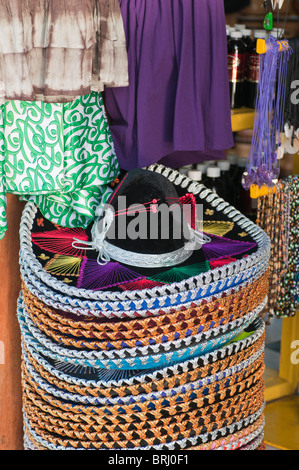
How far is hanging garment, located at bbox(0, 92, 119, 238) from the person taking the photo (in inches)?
47.6

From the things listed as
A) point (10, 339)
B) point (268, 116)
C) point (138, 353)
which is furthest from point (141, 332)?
point (268, 116)

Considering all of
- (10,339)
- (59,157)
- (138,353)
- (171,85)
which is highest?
(171,85)

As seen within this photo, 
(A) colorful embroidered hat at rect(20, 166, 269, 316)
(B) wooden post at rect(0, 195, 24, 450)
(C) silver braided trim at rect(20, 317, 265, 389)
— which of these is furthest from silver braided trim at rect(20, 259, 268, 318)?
(B) wooden post at rect(0, 195, 24, 450)

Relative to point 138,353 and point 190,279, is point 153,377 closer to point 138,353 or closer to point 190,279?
point 138,353

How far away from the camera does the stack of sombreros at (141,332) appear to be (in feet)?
3.67

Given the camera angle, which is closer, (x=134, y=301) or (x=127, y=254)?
(x=134, y=301)

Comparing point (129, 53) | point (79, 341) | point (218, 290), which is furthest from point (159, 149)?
point (79, 341)

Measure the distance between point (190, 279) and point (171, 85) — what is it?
1.43 feet

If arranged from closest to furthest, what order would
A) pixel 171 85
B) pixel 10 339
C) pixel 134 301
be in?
pixel 134 301, pixel 171 85, pixel 10 339

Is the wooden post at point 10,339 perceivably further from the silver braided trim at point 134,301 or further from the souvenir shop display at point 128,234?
the silver braided trim at point 134,301

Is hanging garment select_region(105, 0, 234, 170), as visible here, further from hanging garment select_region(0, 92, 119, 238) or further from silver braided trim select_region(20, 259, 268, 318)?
silver braided trim select_region(20, 259, 268, 318)

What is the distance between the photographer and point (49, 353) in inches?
46.3

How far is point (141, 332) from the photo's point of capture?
111 centimetres

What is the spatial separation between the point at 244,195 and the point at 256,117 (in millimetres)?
295
